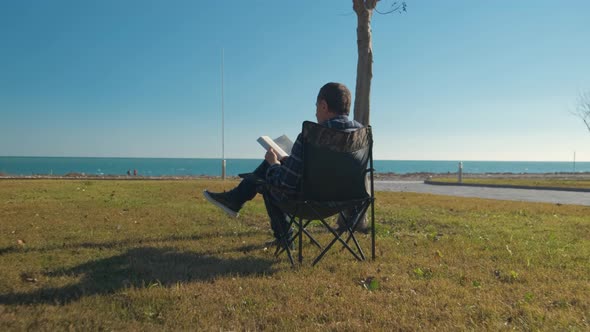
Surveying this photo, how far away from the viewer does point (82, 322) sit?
232 cm

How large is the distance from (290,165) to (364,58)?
2973mm

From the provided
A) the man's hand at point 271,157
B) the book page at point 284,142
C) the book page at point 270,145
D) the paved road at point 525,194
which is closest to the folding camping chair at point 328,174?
the man's hand at point 271,157

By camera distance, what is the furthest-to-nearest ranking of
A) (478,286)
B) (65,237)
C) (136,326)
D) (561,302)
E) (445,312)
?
(65,237)
(478,286)
(561,302)
(445,312)
(136,326)

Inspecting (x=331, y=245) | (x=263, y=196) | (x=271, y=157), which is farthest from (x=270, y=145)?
(x=331, y=245)

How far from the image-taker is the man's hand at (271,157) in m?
3.85

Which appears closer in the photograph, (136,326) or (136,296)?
(136,326)

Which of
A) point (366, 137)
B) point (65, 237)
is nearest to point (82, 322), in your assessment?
point (366, 137)

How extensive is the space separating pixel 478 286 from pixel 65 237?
4342mm

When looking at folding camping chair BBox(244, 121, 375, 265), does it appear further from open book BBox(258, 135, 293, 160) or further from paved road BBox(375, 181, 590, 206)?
paved road BBox(375, 181, 590, 206)

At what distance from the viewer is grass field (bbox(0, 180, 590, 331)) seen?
2438mm

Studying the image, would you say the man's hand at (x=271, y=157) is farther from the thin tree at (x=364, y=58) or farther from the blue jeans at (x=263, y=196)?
the thin tree at (x=364, y=58)

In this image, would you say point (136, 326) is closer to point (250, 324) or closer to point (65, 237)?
point (250, 324)

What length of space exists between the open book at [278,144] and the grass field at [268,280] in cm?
102

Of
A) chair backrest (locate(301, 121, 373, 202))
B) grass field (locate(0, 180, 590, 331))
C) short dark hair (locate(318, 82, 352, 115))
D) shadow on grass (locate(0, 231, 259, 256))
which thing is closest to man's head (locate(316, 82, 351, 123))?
short dark hair (locate(318, 82, 352, 115))
